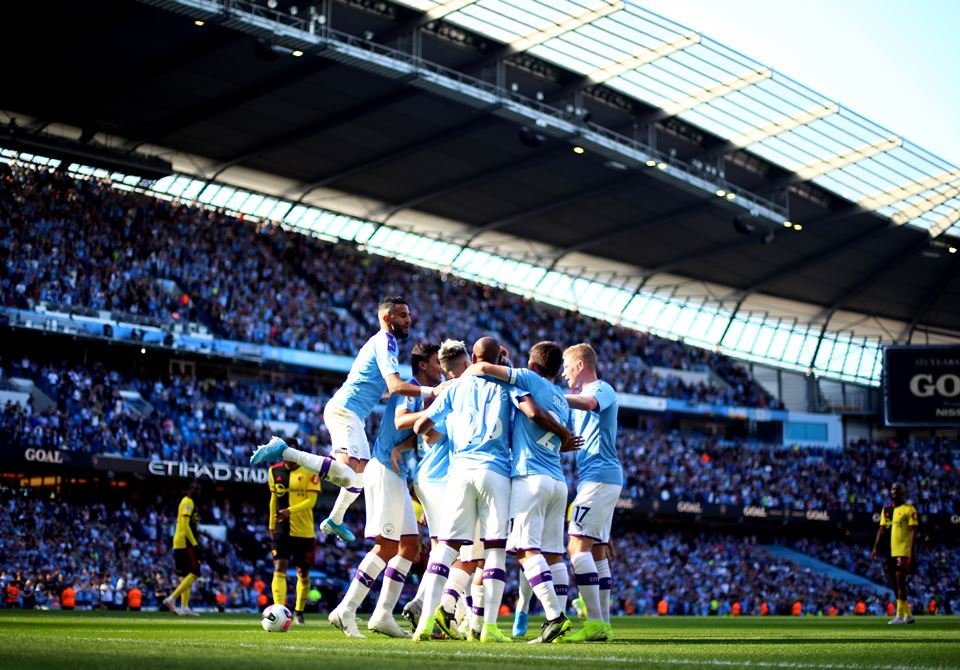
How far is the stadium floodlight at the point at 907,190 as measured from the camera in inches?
1929

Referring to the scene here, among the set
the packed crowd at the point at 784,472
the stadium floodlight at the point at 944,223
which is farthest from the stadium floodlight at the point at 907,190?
the packed crowd at the point at 784,472

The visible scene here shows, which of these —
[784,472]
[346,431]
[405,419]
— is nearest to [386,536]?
[405,419]

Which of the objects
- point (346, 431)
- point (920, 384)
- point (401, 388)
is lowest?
point (346, 431)

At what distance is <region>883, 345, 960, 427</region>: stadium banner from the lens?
43.9 m

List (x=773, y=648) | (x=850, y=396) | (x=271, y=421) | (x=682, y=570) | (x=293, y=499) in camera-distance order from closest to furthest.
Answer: (x=773, y=648), (x=293, y=499), (x=271, y=421), (x=682, y=570), (x=850, y=396)

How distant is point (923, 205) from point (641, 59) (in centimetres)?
1817

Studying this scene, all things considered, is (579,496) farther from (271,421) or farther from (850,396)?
(850,396)

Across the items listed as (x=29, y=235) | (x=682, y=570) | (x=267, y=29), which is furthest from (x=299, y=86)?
(x=682, y=570)

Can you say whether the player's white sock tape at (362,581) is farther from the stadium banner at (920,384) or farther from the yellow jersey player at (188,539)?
the stadium banner at (920,384)

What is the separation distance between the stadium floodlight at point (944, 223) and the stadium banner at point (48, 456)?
37309mm

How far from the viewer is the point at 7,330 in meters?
37.6

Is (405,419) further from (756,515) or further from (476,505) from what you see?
(756,515)

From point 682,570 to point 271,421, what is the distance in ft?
60.3

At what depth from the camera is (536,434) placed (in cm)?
1106
